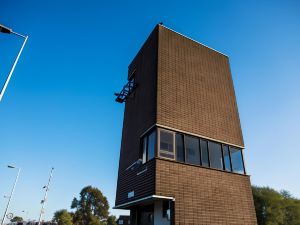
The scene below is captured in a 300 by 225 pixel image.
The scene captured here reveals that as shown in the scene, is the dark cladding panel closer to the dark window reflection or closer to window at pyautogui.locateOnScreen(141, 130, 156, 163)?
window at pyautogui.locateOnScreen(141, 130, 156, 163)

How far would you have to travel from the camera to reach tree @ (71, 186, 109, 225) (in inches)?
2376

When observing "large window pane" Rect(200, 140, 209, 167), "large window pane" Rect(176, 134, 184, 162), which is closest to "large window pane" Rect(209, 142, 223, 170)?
"large window pane" Rect(200, 140, 209, 167)

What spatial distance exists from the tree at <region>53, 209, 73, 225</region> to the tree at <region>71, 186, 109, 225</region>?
18.2ft

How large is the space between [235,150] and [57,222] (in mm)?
74317

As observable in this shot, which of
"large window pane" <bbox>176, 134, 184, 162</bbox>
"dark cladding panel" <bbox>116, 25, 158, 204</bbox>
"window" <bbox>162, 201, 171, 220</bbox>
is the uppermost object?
"dark cladding panel" <bbox>116, 25, 158, 204</bbox>

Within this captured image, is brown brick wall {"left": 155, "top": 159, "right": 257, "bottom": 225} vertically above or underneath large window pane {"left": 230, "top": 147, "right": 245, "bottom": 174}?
underneath

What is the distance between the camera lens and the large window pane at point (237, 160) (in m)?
11.9

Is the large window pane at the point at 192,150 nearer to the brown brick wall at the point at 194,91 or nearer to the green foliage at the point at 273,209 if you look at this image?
the brown brick wall at the point at 194,91

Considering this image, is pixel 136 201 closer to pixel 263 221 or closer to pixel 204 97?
pixel 204 97

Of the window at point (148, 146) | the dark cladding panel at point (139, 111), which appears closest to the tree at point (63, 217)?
the dark cladding panel at point (139, 111)

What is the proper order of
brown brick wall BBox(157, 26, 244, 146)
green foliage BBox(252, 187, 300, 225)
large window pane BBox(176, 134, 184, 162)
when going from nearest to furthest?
large window pane BBox(176, 134, 184, 162), brown brick wall BBox(157, 26, 244, 146), green foliage BBox(252, 187, 300, 225)

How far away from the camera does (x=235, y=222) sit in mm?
10016

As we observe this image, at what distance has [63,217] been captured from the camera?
215 ft

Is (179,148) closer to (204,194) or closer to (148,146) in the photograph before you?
(148,146)
